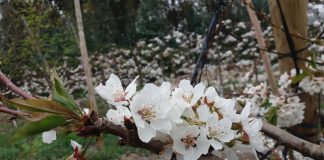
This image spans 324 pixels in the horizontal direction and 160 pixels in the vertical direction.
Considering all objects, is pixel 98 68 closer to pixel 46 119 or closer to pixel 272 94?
pixel 272 94

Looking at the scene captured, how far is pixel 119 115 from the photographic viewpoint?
0.60 m

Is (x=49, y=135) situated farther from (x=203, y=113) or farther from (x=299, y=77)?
(x=299, y=77)

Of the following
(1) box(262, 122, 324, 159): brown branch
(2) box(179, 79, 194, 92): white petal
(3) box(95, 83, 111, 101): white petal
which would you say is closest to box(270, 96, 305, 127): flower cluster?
(1) box(262, 122, 324, 159): brown branch

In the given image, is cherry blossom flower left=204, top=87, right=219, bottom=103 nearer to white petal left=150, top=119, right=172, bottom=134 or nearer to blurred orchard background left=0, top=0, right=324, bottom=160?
white petal left=150, top=119, right=172, bottom=134

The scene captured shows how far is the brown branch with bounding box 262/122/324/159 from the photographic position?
2.67 ft

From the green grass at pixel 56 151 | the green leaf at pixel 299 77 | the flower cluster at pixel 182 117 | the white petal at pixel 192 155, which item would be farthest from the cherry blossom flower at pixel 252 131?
the green grass at pixel 56 151

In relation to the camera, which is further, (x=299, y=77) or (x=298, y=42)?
(x=298, y=42)

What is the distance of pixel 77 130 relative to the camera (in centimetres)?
55

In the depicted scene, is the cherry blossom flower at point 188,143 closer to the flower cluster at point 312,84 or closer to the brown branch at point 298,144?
the brown branch at point 298,144

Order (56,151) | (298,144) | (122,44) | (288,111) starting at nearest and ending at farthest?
(298,144), (288,111), (56,151), (122,44)

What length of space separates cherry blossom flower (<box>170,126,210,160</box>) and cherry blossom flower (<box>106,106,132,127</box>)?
0.07m

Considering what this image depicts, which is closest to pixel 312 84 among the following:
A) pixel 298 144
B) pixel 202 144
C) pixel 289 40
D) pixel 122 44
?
pixel 289 40

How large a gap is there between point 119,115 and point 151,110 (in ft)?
0.14

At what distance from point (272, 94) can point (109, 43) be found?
36.0 feet
